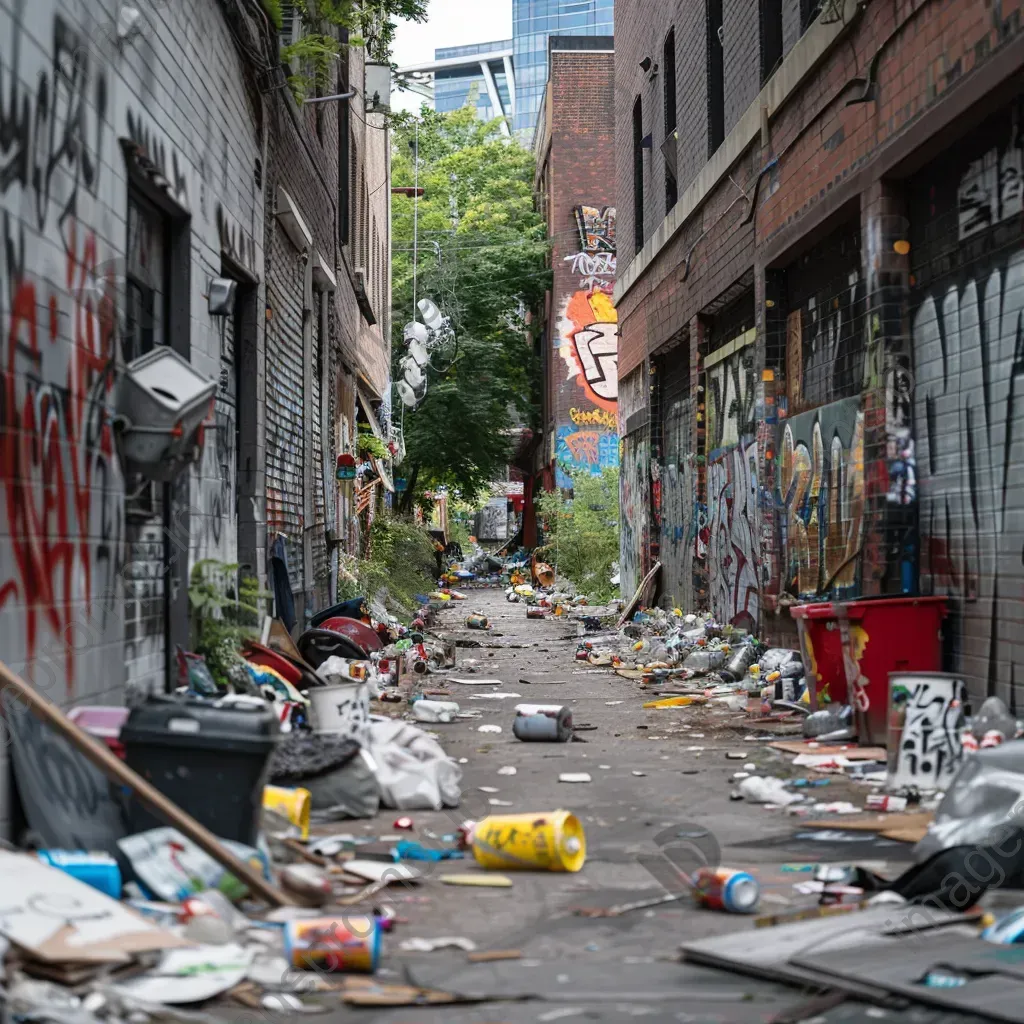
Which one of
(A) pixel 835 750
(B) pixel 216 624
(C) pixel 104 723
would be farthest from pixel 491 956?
(B) pixel 216 624

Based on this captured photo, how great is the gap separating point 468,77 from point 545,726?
593ft

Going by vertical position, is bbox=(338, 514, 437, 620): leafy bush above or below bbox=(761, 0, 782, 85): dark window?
below

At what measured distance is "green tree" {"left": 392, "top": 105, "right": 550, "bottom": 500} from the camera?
3762 cm

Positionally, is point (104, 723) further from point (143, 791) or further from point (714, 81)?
point (714, 81)

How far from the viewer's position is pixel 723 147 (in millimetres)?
14617

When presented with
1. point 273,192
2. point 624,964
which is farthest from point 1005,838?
point 273,192

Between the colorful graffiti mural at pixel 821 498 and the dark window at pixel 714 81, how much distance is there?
4.73m

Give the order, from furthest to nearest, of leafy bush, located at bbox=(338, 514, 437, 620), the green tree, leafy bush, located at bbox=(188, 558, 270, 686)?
the green tree < leafy bush, located at bbox=(338, 514, 437, 620) < leafy bush, located at bbox=(188, 558, 270, 686)

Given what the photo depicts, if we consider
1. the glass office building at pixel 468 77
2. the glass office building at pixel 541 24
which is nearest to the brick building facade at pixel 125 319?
the glass office building at pixel 541 24

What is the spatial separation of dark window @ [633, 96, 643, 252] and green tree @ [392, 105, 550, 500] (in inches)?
529

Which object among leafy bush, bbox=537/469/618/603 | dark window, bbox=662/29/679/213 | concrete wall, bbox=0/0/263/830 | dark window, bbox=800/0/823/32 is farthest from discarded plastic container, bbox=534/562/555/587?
concrete wall, bbox=0/0/263/830

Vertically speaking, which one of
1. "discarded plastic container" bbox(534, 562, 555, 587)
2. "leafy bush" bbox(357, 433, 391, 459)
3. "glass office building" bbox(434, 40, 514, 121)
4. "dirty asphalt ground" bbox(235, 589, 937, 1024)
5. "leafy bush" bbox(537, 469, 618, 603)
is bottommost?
"dirty asphalt ground" bbox(235, 589, 937, 1024)

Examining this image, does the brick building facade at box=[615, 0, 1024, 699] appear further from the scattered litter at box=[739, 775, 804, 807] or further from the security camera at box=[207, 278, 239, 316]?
the security camera at box=[207, 278, 239, 316]

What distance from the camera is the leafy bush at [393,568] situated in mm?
19316
